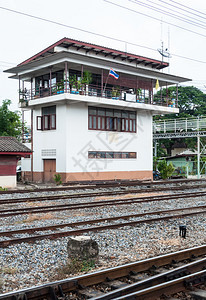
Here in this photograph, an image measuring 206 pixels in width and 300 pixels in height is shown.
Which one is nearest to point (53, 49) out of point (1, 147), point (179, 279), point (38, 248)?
point (1, 147)

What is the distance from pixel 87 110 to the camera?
29797 mm

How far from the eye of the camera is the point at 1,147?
24359 mm

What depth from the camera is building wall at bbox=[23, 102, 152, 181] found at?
28.5 meters

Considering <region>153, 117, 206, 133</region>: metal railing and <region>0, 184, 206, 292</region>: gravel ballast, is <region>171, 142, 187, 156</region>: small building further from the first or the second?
<region>0, 184, 206, 292</region>: gravel ballast

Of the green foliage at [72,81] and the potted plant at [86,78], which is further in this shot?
the potted plant at [86,78]

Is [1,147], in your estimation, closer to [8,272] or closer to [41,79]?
[41,79]

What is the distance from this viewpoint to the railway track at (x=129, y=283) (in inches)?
206

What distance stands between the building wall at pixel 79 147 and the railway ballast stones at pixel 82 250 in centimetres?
2091

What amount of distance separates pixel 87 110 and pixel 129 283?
80.5ft

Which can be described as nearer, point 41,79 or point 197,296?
point 197,296

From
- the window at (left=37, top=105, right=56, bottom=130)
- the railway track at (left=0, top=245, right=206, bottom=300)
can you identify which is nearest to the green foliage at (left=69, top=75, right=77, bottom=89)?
the window at (left=37, top=105, right=56, bottom=130)

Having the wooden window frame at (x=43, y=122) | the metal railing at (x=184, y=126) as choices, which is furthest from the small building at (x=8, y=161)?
the metal railing at (x=184, y=126)

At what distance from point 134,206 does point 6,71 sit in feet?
69.6

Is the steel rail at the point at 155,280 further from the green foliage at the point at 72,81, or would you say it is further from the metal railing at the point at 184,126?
the metal railing at the point at 184,126
